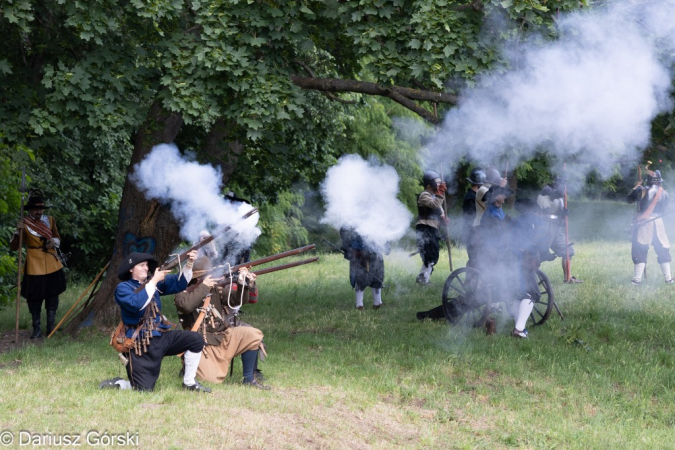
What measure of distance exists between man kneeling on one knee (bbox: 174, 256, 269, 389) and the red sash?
468 centimetres

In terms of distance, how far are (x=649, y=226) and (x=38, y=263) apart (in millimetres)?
10988

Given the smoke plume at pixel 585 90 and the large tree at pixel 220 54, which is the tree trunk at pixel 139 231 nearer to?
the large tree at pixel 220 54

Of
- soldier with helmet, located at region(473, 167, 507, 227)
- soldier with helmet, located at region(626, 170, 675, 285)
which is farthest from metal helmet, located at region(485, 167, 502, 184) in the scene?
soldier with helmet, located at region(626, 170, 675, 285)

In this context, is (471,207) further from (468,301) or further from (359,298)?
(359,298)

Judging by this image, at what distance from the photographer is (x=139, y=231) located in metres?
12.2

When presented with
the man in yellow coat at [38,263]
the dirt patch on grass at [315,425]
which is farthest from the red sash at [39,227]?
the dirt patch on grass at [315,425]

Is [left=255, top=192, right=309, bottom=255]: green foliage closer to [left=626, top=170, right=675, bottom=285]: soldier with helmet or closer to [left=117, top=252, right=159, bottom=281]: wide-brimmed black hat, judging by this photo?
[left=626, top=170, right=675, bottom=285]: soldier with helmet

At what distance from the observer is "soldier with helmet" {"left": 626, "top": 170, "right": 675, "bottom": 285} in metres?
14.8

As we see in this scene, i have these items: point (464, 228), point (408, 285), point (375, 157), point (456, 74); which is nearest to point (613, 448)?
point (456, 74)

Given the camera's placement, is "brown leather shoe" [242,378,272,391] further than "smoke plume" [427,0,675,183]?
No

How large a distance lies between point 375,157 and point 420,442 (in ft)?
57.2

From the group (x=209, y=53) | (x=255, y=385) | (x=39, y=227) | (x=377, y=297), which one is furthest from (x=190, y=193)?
(x=377, y=297)

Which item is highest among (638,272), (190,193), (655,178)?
(655,178)

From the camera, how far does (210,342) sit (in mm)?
8195
